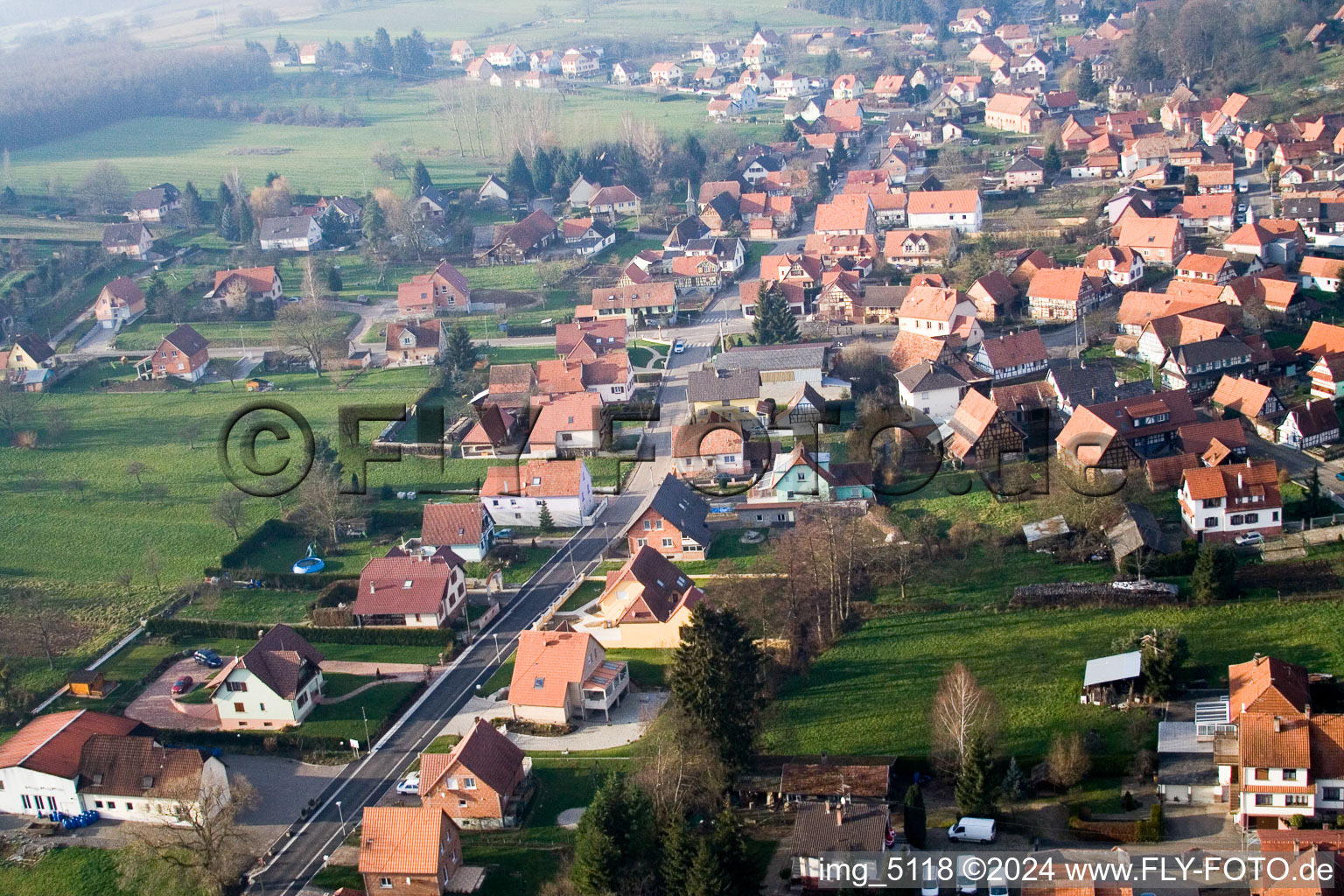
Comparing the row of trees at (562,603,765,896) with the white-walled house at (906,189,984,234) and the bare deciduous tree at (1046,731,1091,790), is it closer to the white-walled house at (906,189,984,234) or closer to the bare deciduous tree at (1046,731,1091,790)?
the bare deciduous tree at (1046,731,1091,790)

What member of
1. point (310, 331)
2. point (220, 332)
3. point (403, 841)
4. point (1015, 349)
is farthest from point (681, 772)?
point (220, 332)

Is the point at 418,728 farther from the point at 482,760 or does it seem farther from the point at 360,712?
the point at 482,760

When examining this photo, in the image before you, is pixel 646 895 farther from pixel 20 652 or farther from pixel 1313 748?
pixel 20 652

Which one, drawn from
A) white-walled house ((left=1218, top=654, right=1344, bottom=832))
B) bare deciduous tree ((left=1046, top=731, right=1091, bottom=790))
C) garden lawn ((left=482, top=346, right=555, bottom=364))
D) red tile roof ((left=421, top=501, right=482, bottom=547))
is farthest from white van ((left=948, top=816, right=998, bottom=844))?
garden lawn ((left=482, top=346, right=555, bottom=364))

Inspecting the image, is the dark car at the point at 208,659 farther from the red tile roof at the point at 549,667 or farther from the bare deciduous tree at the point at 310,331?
the bare deciduous tree at the point at 310,331

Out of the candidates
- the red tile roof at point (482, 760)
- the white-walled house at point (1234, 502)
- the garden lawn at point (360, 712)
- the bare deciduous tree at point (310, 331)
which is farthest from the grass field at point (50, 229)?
the white-walled house at point (1234, 502)
